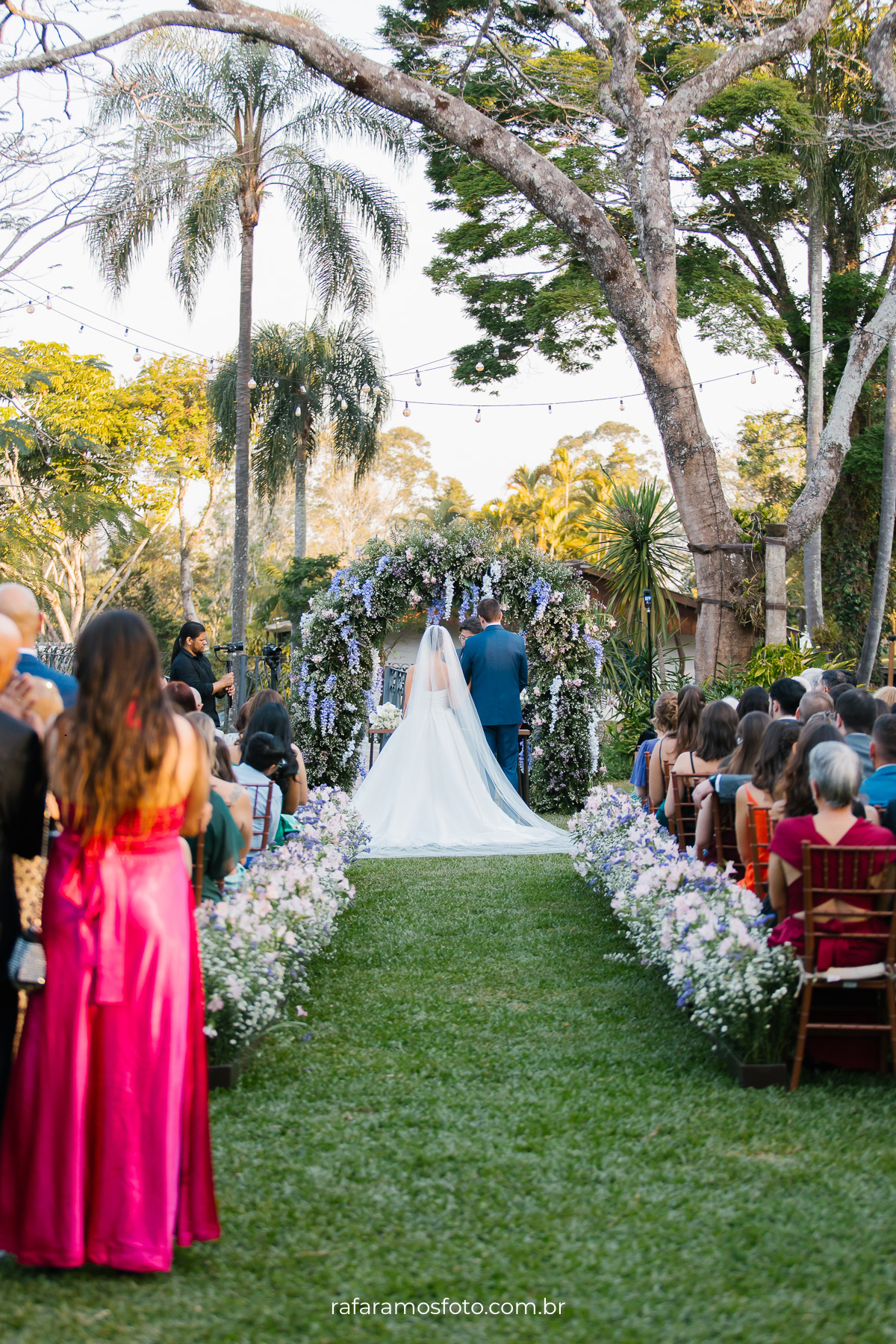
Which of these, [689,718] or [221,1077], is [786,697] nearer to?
[689,718]

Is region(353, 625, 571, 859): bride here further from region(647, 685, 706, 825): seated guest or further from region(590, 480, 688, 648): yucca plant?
region(590, 480, 688, 648): yucca plant

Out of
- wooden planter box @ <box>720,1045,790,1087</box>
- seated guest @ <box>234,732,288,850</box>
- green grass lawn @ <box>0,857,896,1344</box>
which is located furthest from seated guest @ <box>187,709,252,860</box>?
wooden planter box @ <box>720,1045,790,1087</box>

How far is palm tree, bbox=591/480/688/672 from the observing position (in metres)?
17.0

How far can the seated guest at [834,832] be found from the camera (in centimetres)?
426

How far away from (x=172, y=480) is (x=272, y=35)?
26680 millimetres

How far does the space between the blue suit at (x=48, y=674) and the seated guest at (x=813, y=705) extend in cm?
403

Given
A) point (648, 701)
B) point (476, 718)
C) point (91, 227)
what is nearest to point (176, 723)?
point (476, 718)

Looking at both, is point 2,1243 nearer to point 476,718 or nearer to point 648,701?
point 476,718

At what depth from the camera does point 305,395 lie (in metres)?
30.8

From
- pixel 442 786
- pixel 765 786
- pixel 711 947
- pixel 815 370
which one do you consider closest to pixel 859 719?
pixel 765 786

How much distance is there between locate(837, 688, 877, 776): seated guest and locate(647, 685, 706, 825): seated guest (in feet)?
3.19

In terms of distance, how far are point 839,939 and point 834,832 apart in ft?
1.28

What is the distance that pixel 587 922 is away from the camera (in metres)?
7.43

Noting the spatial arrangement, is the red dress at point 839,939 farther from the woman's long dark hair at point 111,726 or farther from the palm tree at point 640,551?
the palm tree at point 640,551
